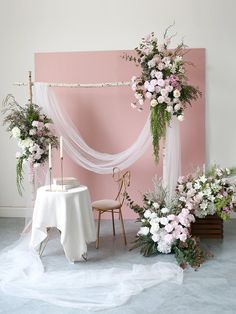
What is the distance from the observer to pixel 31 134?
4504 millimetres

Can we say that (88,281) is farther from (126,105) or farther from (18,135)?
(126,105)

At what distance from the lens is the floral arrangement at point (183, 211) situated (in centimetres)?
386

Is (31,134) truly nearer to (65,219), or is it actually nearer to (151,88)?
(65,219)

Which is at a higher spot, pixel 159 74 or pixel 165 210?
pixel 159 74

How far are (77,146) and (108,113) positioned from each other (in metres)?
0.87

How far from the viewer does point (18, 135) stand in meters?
4.48

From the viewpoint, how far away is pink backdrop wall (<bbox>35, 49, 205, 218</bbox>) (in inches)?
213

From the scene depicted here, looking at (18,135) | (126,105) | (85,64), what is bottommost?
(18,135)

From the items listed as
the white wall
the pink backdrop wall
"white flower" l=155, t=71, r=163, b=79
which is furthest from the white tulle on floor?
the white wall

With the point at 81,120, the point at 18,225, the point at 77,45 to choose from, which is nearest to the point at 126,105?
the point at 81,120

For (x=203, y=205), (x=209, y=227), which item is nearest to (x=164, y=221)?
(x=203, y=205)

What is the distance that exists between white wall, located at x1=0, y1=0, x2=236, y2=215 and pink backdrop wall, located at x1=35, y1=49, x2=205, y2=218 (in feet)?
0.49

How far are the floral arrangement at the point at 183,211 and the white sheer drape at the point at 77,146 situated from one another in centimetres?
64

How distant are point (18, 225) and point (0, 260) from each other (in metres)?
1.40
